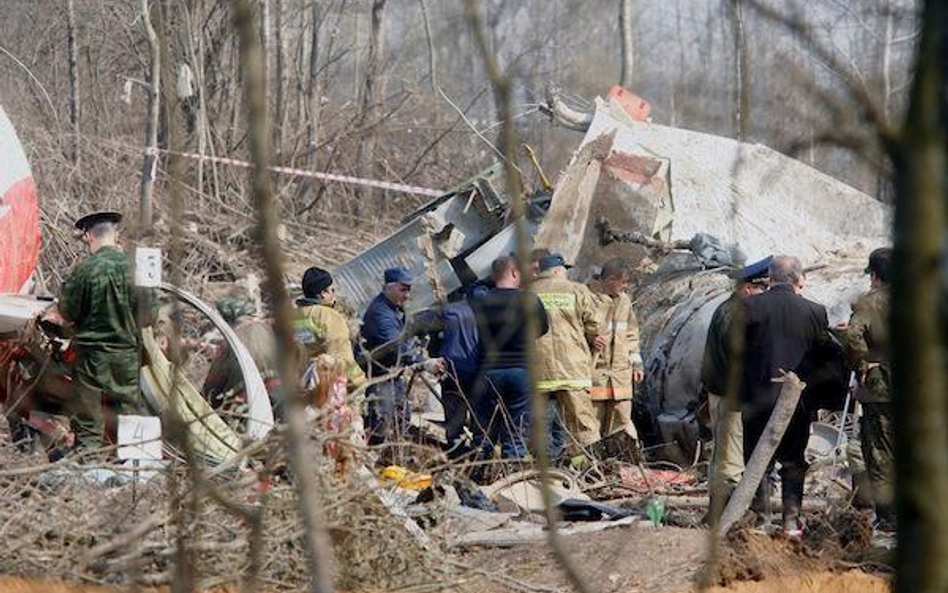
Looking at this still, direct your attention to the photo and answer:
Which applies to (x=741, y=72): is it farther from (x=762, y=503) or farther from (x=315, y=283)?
(x=315, y=283)

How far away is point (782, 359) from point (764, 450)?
1285 millimetres

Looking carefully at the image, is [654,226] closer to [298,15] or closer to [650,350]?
[650,350]

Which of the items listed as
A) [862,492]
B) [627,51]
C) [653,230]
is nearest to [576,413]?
[862,492]

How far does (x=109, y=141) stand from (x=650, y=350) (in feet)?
32.1

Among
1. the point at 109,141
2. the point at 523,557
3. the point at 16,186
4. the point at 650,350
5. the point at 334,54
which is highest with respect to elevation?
the point at 334,54


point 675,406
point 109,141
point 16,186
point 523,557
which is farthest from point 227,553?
point 109,141

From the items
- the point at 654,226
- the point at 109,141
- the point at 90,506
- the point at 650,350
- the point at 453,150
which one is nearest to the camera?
the point at 90,506

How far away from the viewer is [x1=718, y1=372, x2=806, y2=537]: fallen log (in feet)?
30.0

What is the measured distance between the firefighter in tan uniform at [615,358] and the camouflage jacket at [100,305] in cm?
404

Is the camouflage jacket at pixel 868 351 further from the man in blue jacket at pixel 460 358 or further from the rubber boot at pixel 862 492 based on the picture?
the man in blue jacket at pixel 460 358

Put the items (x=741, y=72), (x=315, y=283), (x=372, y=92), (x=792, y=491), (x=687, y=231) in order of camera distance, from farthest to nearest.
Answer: (x=372, y=92)
(x=687, y=231)
(x=315, y=283)
(x=792, y=491)
(x=741, y=72)

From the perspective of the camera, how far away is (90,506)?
727 cm

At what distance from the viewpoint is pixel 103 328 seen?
10297 mm

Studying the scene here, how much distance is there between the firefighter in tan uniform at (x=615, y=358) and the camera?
43.0 ft
